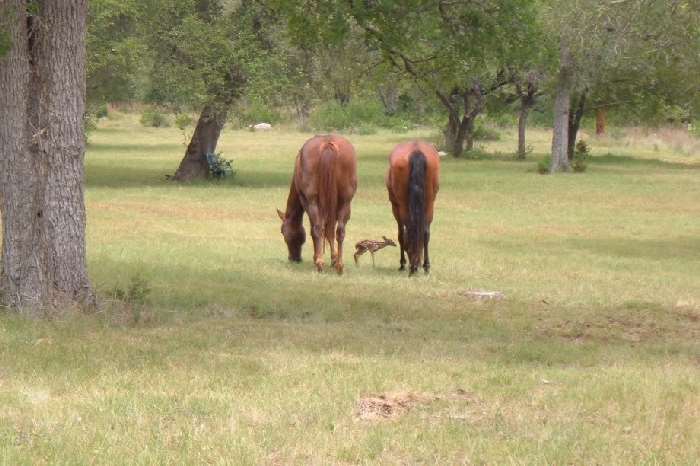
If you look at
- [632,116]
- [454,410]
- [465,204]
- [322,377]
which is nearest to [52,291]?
[322,377]

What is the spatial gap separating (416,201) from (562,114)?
25.4 metres

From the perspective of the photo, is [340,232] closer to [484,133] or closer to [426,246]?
[426,246]

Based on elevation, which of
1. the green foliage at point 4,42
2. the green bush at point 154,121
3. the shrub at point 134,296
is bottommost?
the shrub at point 134,296

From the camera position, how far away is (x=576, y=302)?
1313 cm

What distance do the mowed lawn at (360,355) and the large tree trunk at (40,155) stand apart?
0.56 metres

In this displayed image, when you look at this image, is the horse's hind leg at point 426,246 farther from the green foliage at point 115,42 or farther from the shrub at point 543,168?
the shrub at point 543,168

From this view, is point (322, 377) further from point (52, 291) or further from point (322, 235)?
point (322, 235)

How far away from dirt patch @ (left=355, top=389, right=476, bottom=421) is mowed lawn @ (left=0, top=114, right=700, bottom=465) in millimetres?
24

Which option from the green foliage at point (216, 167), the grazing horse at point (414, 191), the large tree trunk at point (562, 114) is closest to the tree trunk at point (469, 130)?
the large tree trunk at point (562, 114)

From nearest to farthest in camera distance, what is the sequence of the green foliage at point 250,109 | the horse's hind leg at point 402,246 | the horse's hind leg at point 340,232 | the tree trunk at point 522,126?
the horse's hind leg at point 340,232 < the horse's hind leg at point 402,246 < the green foliage at point 250,109 < the tree trunk at point 522,126

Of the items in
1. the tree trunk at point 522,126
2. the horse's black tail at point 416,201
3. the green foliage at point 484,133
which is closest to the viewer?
the horse's black tail at point 416,201

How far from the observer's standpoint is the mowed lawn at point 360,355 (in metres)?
5.90

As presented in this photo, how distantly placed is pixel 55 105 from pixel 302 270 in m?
5.80

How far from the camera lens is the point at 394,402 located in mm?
6941
